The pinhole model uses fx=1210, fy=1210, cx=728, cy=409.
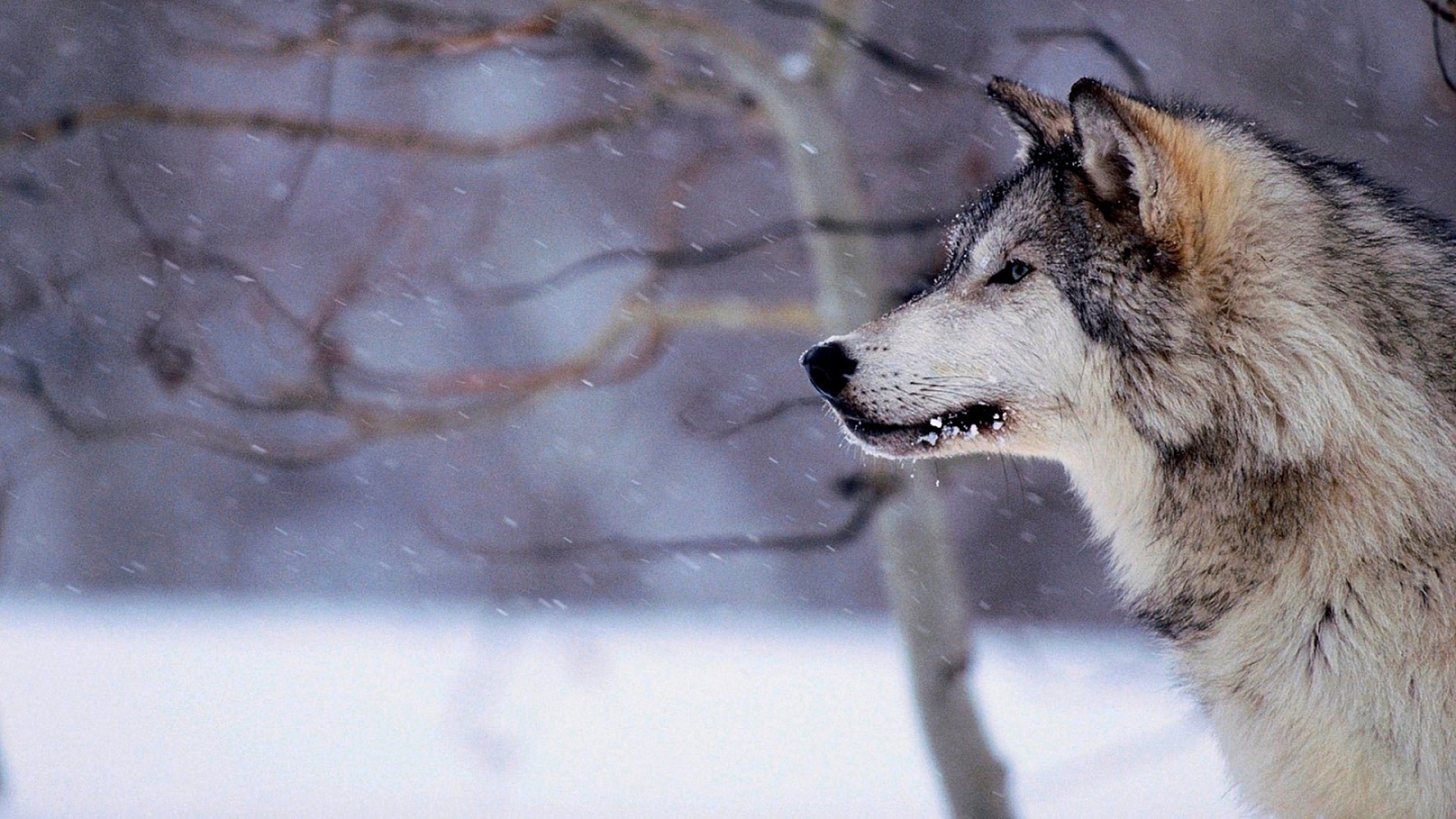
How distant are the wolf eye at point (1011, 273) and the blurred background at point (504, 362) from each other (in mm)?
800

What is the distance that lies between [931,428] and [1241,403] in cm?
61

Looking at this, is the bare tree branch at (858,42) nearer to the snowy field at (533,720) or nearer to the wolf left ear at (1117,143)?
the wolf left ear at (1117,143)

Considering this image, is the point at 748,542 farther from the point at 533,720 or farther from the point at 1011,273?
the point at 533,720

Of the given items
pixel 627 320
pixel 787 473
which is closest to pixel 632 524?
pixel 787 473

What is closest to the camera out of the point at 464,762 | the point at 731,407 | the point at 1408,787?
the point at 1408,787

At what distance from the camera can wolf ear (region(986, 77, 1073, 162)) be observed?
279cm

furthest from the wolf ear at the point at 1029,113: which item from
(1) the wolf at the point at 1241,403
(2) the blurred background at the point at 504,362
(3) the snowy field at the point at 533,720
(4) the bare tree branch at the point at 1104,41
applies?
(3) the snowy field at the point at 533,720

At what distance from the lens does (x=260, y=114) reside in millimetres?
3502

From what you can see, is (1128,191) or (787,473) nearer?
(1128,191)

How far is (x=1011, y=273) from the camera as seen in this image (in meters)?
2.62

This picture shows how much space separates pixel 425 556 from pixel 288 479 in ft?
5.96

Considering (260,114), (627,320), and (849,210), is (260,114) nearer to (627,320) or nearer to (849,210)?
(627,320)

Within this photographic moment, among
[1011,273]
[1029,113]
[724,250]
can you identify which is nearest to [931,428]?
[1011,273]

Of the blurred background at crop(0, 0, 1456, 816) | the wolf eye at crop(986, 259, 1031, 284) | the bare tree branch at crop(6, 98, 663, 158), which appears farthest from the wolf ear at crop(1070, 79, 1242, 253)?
the bare tree branch at crop(6, 98, 663, 158)
